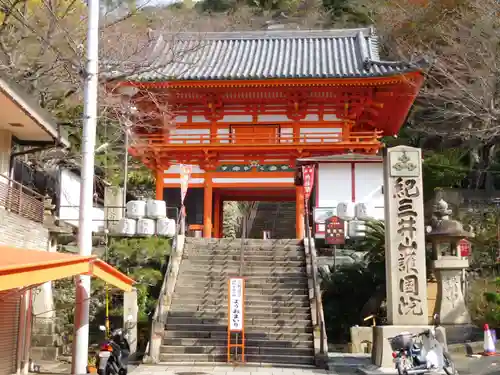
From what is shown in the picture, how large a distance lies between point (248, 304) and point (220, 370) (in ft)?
10.3

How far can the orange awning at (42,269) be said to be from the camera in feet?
19.0

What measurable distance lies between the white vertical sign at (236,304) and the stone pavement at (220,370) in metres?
0.86

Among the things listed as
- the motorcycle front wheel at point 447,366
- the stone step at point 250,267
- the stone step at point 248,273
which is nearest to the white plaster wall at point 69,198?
the stone step at point 250,267

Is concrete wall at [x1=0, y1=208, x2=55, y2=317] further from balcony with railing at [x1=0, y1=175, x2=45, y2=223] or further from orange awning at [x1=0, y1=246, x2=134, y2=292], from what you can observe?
orange awning at [x1=0, y1=246, x2=134, y2=292]

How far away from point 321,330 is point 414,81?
43.7ft

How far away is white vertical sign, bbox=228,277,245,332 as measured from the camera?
12547mm

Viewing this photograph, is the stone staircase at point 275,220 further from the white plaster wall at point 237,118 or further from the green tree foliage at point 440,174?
the white plaster wall at point 237,118

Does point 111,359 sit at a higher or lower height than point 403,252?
lower

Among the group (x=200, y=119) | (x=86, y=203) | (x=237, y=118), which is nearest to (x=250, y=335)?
(x=86, y=203)

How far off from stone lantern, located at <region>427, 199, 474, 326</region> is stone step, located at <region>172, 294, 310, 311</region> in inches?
134

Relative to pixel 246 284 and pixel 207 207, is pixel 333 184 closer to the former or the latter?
pixel 207 207

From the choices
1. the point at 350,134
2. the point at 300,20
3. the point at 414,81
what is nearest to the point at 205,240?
the point at 350,134

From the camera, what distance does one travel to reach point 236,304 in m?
12.7

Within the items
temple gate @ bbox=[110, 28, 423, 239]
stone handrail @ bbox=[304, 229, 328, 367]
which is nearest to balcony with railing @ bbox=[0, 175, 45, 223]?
stone handrail @ bbox=[304, 229, 328, 367]
